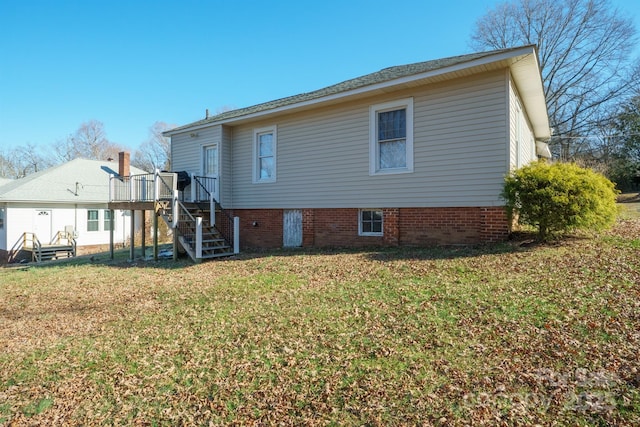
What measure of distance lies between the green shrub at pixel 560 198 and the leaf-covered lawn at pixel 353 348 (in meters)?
0.53

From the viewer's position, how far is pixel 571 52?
25.6m

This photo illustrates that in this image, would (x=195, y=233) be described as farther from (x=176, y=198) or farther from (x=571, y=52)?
(x=571, y=52)

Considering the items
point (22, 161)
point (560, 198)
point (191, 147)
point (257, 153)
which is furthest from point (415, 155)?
point (22, 161)

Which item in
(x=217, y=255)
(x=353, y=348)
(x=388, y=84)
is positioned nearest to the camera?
(x=353, y=348)

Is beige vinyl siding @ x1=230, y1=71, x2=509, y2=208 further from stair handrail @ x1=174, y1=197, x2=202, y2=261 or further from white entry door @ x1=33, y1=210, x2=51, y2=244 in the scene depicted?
white entry door @ x1=33, y1=210, x2=51, y2=244

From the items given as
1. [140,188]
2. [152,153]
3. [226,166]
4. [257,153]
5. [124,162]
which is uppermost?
[152,153]

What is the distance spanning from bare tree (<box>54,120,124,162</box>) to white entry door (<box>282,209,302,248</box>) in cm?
3917

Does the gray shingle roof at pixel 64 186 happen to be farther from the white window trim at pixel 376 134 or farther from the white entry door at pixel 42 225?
the white window trim at pixel 376 134

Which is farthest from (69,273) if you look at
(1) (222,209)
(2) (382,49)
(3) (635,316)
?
(2) (382,49)

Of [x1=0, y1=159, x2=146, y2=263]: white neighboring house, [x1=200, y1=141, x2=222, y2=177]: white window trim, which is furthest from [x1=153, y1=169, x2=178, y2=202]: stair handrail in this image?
[x1=0, y1=159, x2=146, y2=263]: white neighboring house

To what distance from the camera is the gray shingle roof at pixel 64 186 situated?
1880cm

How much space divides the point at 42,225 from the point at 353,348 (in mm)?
22050

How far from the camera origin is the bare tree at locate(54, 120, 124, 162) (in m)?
40.6

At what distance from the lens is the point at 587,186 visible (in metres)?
6.75
